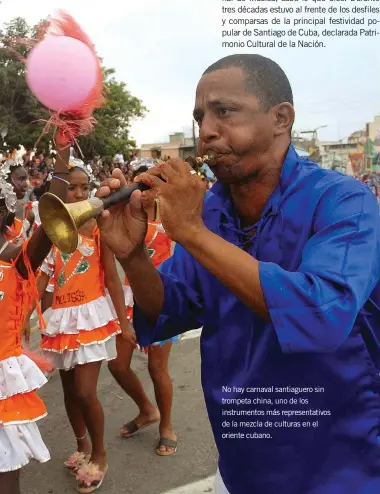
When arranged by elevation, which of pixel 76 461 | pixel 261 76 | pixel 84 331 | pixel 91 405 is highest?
pixel 261 76

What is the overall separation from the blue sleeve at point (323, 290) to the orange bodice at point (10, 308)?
189 centimetres

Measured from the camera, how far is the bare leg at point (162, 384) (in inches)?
155

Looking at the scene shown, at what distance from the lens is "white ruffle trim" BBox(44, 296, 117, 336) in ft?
12.1

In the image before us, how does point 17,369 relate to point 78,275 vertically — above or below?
below

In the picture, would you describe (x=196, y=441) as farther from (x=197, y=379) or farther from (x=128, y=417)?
(x=197, y=379)

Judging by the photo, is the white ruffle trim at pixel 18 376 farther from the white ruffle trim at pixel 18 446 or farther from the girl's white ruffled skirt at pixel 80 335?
the girl's white ruffled skirt at pixel 80 335

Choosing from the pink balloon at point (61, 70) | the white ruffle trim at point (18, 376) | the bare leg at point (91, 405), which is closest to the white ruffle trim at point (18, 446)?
the white ruffle trim at point (18, 376)

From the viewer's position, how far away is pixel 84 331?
3.68 metres

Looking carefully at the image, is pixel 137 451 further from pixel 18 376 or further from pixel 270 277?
pixel 270 277

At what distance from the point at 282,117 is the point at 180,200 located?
0.46 meters

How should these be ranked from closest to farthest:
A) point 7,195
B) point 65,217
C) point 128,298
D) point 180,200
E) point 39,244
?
point 180,200, point 65,217, point 39,244, point 7,195, point 128,298

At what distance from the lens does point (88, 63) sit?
8.02ft

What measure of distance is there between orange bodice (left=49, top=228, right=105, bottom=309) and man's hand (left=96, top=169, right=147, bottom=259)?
207 centimetres

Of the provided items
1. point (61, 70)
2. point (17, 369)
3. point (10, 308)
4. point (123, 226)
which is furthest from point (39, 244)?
point (123, 226)
